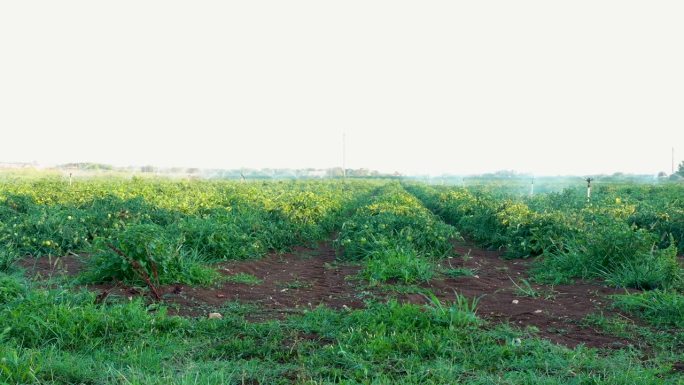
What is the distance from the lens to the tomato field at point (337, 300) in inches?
171

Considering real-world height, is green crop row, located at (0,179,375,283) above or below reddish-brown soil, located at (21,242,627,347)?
above

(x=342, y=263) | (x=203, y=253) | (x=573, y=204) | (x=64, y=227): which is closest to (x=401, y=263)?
(x=342, y=263)

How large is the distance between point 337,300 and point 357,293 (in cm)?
41

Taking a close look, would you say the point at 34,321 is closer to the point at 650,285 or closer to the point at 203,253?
the point at 203,253

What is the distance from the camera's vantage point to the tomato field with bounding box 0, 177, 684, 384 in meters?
4.34

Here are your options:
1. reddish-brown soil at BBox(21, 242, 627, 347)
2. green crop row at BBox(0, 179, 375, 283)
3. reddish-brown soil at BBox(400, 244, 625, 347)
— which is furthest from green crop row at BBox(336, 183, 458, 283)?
green crop row at BBox(0, 179, 375, 283)

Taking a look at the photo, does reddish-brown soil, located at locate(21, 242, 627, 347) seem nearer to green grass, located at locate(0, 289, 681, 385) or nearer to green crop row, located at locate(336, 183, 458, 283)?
green crop row, located at locate(336, 183, 458, 283)

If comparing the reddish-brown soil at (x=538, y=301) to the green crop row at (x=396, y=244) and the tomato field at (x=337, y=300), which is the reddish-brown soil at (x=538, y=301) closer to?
the tomato field at (x=337, y=300)

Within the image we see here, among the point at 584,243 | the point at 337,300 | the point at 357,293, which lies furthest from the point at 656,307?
the point at 337,300

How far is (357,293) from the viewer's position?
708cm

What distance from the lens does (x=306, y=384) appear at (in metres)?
3.96

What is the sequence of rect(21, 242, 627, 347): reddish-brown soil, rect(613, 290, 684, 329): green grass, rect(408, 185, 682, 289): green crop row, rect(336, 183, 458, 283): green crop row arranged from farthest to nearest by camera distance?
rect(336, 183, 458, 283): green crop row, rect(408, 185, 682, 289): green crop row, rect(21, 242, 627, 347): reddish-brown soil, rect(613, 290, 684, 329): green grass

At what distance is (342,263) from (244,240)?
173cm

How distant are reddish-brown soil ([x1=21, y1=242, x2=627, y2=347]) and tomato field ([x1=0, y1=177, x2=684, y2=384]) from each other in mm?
35
